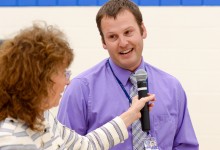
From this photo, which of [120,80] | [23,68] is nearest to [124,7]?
[120,80]

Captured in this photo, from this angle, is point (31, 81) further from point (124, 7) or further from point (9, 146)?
point (124, 7)

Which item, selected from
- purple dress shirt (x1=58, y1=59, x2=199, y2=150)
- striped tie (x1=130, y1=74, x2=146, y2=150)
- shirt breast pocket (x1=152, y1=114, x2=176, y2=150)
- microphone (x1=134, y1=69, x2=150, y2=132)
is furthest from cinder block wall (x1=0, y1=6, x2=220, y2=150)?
microphone (x1=134, y1=69, x2=150, y2=132)

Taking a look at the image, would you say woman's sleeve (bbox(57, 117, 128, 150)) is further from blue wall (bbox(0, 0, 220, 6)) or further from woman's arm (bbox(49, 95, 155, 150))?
blue wall (bbox(0, 0, 220, 6))

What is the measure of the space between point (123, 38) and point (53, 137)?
73 cm

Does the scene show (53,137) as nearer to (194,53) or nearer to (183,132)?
(183,132)

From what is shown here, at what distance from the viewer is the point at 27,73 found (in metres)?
1.49

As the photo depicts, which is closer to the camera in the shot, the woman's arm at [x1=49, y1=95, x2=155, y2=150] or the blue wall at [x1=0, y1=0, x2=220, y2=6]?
the woman's arm at [x1=49, y1=95, x2=155, y2=150]

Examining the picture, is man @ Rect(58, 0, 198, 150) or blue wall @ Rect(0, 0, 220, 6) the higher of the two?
blue wall @ Rect(0, 0, 220, 6)

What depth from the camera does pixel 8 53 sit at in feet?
4.89

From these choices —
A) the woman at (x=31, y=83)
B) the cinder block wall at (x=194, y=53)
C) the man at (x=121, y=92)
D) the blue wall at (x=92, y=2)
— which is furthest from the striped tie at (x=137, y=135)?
the blue wall at (x=92, y=2)

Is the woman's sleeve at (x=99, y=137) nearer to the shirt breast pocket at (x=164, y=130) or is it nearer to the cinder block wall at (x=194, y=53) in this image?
the shirt breast pocket at (x=164, y=130)

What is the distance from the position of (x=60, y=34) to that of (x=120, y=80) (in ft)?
2.20

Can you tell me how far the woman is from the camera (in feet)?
4.84

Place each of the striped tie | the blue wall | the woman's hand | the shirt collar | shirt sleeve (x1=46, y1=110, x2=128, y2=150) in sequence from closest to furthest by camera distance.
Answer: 1. shirt sleeve (x1=46, y1=110, x2=128, y2=150)
2. the woman's hand
3. the striped tie
4. the shirt collar
5. the blue wall
